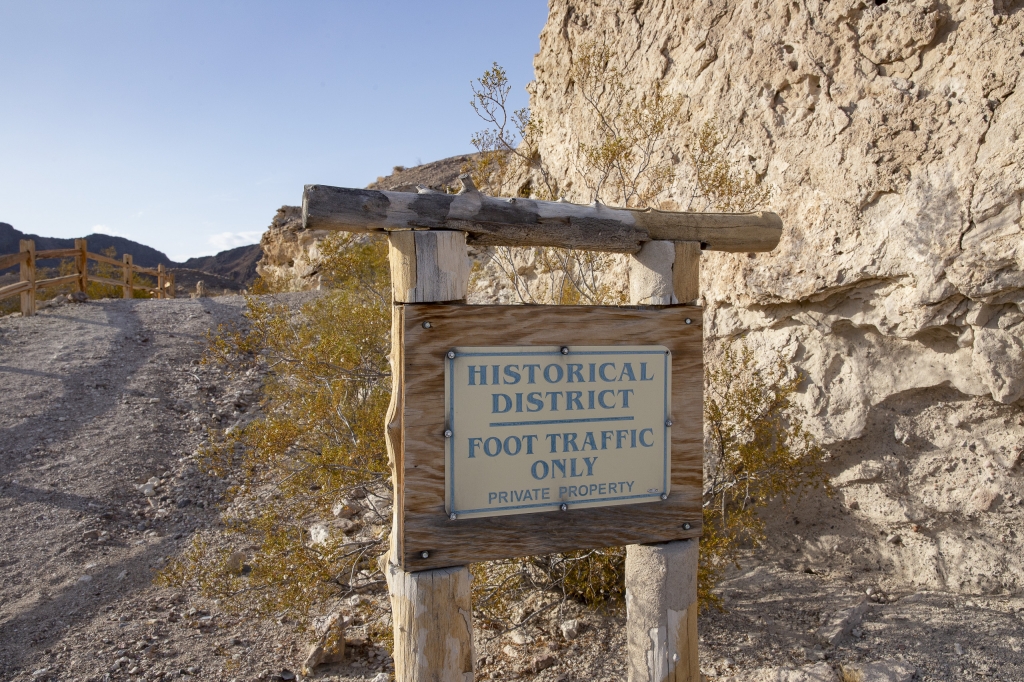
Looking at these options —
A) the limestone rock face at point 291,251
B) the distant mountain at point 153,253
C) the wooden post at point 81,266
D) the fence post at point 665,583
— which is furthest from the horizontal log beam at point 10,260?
the distant mountain at point 153,253

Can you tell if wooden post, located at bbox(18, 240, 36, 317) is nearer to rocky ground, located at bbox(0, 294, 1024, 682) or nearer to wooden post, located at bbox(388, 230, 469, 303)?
rocky ground, located at bbox(0, 294, 1024, 682)

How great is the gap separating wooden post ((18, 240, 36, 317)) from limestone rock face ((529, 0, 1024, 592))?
927cm

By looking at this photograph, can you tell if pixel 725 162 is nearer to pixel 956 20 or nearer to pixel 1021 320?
pixel 956 20

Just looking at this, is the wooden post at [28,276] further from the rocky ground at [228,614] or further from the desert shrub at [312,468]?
the desert shrub at [312,468]

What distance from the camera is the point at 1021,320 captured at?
3619 mm

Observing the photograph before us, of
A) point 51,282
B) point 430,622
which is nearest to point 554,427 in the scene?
point 430,622

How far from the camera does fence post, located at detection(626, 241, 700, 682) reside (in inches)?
98.8

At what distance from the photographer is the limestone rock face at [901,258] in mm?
3609

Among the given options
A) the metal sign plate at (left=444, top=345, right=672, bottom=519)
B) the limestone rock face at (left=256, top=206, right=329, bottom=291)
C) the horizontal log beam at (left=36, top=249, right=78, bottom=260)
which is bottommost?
the metal sign plate at (left=444, top=345, right=672, bottom=519)

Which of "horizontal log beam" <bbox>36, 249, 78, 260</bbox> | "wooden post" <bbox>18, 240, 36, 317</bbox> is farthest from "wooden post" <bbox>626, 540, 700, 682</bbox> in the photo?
"horizontal log beam" <bbox>36, 249, 78, 260</bbox>

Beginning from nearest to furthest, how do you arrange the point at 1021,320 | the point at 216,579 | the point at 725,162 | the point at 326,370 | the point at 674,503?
the point at 674,503, the point at 1021,320, the point at 216,579, the point at 326,370, the point at 725,162

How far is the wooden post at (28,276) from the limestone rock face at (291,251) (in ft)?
16.9

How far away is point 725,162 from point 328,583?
3962mm

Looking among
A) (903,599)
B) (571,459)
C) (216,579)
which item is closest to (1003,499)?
(903,599)
